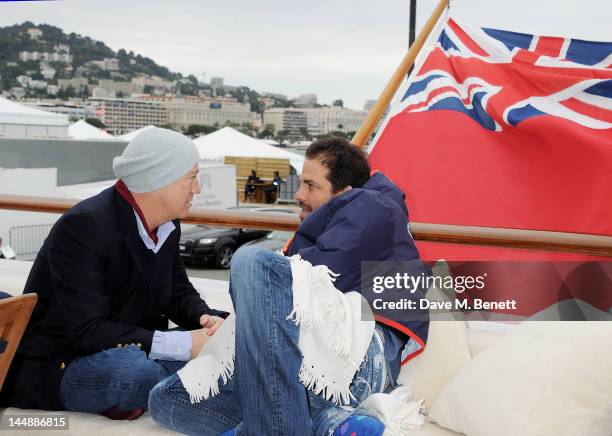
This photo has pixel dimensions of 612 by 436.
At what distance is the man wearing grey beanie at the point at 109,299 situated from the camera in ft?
6.07

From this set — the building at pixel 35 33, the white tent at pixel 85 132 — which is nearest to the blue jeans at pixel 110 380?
the white tent at pixel 85 132

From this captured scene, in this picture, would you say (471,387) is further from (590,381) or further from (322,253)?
(322,253)

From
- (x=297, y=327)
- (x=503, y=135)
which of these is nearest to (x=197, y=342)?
(x=297, y=327)

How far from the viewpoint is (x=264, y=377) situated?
1559mm

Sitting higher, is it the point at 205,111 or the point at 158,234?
the point at 205,111

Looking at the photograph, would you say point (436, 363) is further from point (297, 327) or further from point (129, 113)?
point (129, 113)

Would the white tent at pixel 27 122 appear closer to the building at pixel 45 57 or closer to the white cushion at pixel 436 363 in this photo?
the white cushion at pixel 436 363

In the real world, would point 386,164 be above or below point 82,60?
below

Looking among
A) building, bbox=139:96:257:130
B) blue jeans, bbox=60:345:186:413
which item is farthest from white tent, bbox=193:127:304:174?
building, bbox=139:96:257:130

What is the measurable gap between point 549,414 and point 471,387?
0.24 meters

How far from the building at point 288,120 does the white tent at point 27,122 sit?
1166 inches

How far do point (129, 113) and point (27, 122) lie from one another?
107 metres

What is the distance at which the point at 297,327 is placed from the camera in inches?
62.1

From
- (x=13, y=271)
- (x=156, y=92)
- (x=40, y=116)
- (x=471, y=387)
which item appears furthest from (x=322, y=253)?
(x=156, y=92)
